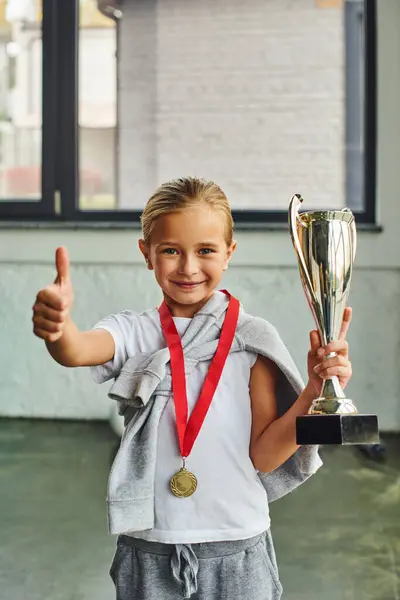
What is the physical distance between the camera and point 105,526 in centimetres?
265

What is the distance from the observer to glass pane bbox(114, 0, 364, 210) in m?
4.24

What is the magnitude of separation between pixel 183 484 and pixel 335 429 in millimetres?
200

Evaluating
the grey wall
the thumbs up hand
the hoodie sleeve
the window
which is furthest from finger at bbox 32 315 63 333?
the window

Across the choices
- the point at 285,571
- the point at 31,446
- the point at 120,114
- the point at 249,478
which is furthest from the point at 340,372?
the point at 120,114

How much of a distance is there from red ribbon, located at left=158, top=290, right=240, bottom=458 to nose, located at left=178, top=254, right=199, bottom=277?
82mm

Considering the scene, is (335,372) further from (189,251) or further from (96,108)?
(96,108)

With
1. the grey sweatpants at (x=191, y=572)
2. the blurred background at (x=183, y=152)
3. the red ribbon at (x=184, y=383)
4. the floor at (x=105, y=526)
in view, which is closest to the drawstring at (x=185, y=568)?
the grey sweatpants at (x=191, y=572)

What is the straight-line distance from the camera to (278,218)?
4.16 meters

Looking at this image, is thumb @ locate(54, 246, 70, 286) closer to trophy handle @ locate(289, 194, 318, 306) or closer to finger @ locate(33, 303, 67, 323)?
finger @ locate(33, 303, 67, 323)

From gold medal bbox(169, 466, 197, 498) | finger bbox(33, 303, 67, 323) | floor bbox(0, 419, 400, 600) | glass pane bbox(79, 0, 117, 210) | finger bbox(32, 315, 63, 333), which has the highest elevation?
glass pane bbox(79, 0, 117, 210)

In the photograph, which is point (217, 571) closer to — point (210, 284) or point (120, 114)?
point (210, 284)

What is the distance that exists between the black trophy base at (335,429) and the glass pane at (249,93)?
3178mm

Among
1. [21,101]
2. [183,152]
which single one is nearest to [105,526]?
[183,152]

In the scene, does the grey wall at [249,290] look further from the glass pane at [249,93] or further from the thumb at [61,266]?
the thumb at [61,266]
